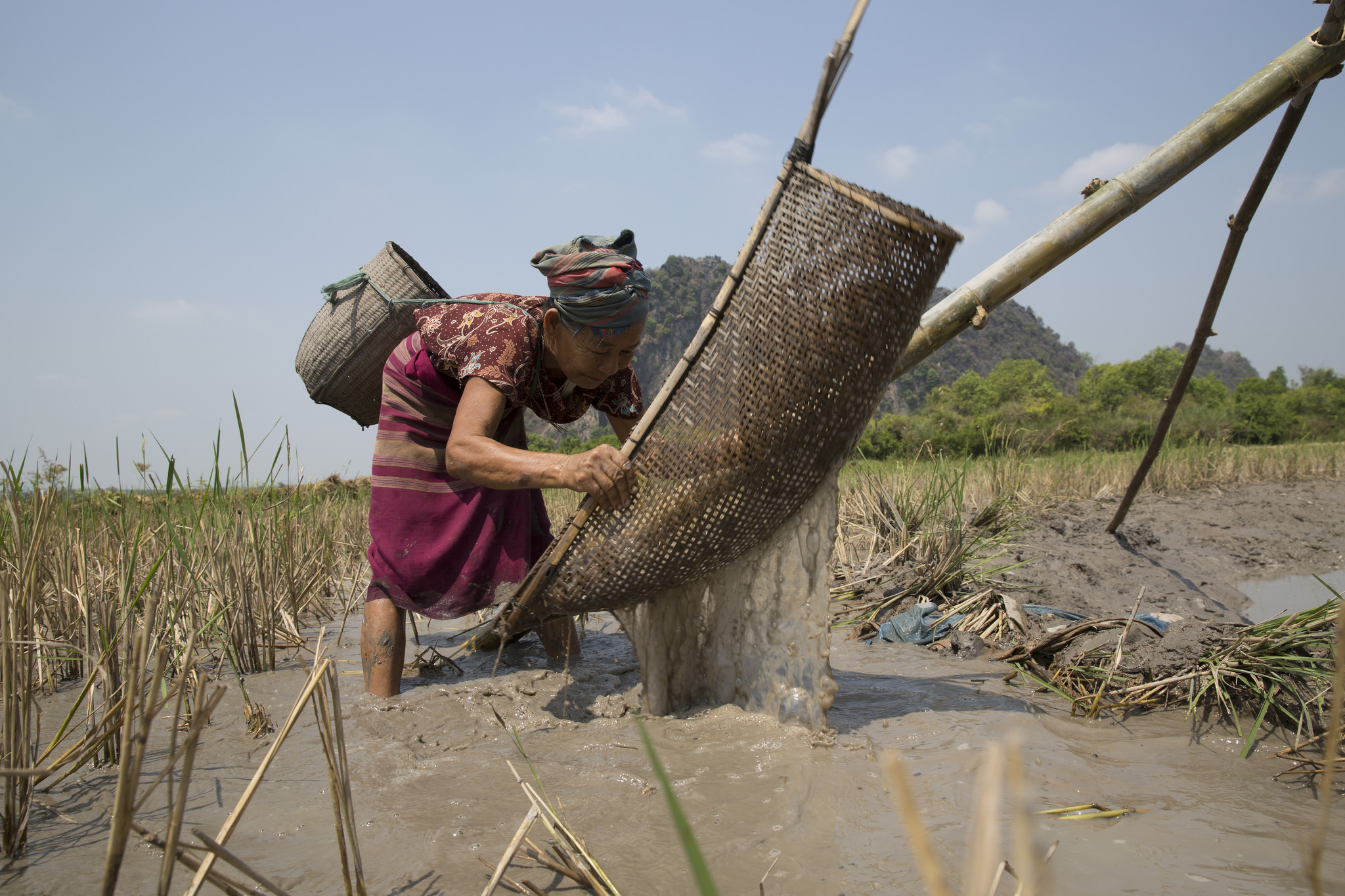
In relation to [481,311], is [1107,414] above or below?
above

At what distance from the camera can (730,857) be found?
1.47 meters

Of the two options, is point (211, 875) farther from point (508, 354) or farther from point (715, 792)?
point (508, 354)

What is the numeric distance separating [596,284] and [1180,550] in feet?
18.4

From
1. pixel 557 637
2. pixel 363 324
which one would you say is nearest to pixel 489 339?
pixel 363 324

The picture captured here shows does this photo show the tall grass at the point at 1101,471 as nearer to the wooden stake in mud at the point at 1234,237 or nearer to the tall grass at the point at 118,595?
the wooden stake in mud at the point at 1234,237

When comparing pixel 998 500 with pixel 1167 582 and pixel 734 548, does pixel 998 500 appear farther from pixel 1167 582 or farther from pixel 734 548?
pixel 734 548

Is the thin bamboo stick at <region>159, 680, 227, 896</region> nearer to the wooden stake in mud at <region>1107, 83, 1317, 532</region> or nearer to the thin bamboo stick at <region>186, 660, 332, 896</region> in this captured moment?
the thin bamboo stick at <region>186, 660, 332, 896</region>

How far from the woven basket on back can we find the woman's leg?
39.7 inches

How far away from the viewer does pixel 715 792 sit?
176 cm

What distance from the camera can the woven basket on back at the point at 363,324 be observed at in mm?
2840

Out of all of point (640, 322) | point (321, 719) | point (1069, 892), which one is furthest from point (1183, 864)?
point (640, 322)

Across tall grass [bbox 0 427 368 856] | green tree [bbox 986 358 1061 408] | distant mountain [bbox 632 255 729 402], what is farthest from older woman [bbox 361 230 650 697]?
distant mountain [bbox 632 255 729 402]

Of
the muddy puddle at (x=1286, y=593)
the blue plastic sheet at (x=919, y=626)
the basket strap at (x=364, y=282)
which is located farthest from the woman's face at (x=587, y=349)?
the muddy puddle at (x=1286, y=593)

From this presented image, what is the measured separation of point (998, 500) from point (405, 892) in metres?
3.95
